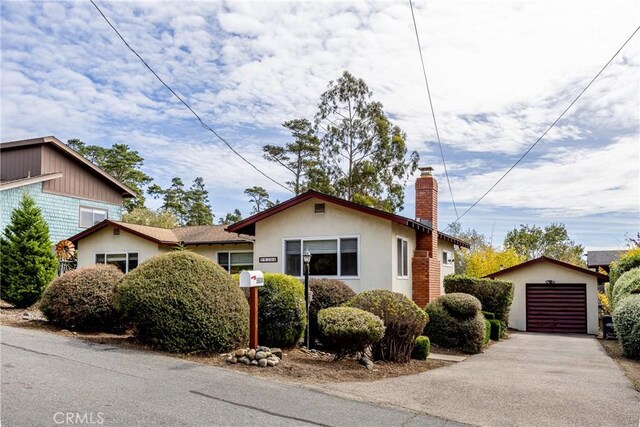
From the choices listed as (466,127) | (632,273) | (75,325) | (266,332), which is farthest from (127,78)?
(632,273)

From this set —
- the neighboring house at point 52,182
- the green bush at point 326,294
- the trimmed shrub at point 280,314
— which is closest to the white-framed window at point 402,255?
the green bush at point 326,294

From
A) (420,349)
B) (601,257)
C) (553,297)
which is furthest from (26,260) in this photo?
(601,257)

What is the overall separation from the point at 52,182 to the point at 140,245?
17.4ft

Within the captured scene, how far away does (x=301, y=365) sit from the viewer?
29.1 ft

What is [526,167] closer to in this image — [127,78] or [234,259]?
[234,259]

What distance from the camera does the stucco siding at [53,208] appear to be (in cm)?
2053

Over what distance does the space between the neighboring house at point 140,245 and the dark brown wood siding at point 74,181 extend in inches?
115

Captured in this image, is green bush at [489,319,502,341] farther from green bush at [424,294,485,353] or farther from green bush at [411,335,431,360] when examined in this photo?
green bush at [411,335,431,360]

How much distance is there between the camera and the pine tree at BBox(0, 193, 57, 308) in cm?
1420

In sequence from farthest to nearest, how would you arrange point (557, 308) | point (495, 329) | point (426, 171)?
point (557, 308), point (426, 171), point (495, 329)

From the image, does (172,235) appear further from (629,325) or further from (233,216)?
(233,216)

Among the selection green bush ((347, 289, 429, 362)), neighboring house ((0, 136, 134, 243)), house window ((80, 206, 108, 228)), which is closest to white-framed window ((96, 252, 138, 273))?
neighboring house ((0, 136, 134, 243))

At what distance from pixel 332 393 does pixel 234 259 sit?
14787 mm

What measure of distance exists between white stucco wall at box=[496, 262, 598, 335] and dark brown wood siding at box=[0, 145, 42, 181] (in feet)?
71.2
